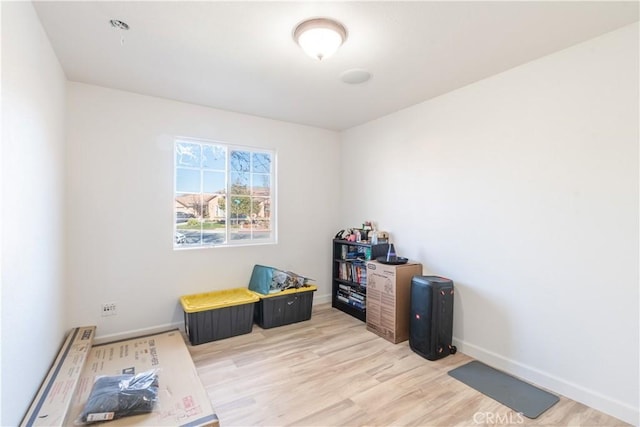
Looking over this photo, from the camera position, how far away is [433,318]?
2.56 m

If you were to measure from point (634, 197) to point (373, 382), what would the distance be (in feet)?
6.98

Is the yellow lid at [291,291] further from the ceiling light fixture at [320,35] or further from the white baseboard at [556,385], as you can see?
the ceiling light fixture at [320,35]

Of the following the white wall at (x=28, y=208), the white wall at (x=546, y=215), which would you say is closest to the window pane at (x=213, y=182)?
the white wall at (x=28, y=208)

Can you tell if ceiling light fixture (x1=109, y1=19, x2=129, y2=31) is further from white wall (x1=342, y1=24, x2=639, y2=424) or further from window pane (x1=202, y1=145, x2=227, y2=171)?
white wall (x1=342, y1=24, x2=639, y2=424)

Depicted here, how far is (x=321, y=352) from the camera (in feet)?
8.96

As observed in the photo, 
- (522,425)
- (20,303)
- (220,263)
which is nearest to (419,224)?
(522,425)

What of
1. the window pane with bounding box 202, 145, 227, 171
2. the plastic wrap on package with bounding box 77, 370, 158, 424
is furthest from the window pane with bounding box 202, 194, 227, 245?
the plastic wrap on package with bounding box 77, 370, 158, 424

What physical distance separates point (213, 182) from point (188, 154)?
0.40 meters

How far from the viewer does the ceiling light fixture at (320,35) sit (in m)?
1.80

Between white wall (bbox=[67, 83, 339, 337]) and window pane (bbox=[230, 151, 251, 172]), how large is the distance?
149 mm

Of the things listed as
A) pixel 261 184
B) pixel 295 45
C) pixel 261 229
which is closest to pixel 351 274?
pixel 261 229

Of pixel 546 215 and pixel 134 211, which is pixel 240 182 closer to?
pixel 134 211

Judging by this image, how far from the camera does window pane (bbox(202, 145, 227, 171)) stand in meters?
3.38

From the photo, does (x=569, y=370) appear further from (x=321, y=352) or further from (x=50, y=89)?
(x=50, y=89)
